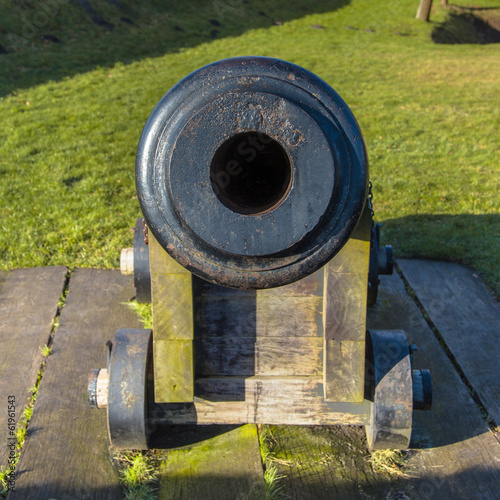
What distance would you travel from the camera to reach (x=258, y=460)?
7.95ft

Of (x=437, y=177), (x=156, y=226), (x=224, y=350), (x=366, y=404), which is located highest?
(x=156, y=226)

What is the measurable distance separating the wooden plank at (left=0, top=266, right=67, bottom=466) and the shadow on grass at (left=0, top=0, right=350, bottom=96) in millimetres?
6224

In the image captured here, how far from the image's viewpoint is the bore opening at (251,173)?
1935 mm

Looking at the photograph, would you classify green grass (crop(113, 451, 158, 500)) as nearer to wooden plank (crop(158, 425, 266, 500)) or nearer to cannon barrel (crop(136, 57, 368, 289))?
wooden plank (crop(158, 425, 266, 500))

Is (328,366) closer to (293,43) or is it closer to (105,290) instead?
(105,290)

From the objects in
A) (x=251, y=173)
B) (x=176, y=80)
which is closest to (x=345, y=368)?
(x=251, y=173)

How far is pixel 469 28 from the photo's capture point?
816 inches

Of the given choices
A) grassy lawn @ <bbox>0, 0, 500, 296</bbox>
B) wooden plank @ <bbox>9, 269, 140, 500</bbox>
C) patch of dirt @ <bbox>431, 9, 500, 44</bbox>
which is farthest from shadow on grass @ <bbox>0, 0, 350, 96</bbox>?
wooden plank @ <bbox>9, 269, 140, 500</bbox>

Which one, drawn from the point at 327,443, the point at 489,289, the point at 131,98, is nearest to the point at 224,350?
the point at 327,443

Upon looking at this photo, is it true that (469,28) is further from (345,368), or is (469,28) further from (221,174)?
(221,174)

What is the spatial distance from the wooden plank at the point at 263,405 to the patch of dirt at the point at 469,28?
18.6m

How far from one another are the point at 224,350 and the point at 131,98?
7837mm

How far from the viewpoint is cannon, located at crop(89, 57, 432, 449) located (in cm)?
181

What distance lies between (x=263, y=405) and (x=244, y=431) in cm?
22
